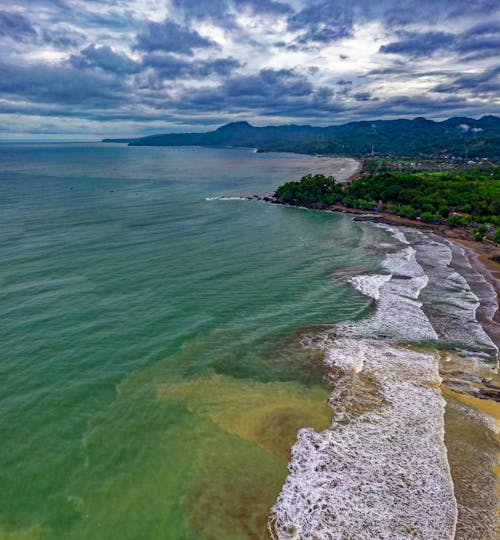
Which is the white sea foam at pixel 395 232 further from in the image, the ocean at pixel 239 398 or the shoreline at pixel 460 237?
the ocean at pixel 239 398

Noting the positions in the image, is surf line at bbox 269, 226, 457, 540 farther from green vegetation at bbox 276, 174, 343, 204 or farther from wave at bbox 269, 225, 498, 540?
green vegetation at bbox 276, 174, 343, 204

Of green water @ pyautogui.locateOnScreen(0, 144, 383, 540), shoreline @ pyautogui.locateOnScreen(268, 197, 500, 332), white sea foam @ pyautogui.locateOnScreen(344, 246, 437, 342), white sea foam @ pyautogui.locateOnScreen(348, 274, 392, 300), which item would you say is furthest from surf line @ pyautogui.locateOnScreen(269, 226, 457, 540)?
shoreline @ pyautogui.locateOnScreen(268, 197, 500, 332)

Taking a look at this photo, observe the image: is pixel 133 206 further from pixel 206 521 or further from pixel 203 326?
pixel 206 521

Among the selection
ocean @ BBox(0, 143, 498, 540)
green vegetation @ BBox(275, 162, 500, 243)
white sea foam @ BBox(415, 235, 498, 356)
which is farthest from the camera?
green vegetation @ BBox(275, 162, 500, 243)

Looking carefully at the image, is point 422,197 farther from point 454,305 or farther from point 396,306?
point 396,306

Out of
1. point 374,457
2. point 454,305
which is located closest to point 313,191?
point 454,305

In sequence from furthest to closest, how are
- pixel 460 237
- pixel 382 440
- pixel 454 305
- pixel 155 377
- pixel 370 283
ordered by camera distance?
1. pixel 460 237
2. pixel 370 283
3. pixel 454 305
4. pixel 155 377
5. pixel 382 440

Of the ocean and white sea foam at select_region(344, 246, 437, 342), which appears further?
white sea foam at select_region(344, 246, 437, 342)

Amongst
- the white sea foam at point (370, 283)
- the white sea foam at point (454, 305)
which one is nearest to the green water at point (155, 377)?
the white sea foam at point (370, 283)

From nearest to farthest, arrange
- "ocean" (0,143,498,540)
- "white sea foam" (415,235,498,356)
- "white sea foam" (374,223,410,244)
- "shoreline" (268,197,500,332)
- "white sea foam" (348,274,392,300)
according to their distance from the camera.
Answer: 1. "ocean" (0,143,498,540)
2. "white sea foam" (415,235,498,356)
3. "white sea foam" (348,274,392,300)
4. "shoreline" (268,197,500,332)
5. "white sea foam" (374,223,410,244)
